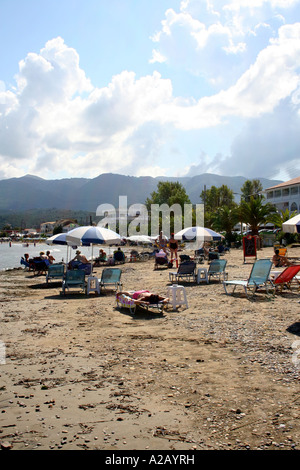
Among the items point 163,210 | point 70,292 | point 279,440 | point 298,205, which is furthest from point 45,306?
point 163,210

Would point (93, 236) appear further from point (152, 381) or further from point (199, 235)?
point (152, 381)

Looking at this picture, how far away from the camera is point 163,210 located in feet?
236

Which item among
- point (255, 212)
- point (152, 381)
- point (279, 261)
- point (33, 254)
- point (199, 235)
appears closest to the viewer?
point (152, 381)

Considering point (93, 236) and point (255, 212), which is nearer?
point (93, 236)

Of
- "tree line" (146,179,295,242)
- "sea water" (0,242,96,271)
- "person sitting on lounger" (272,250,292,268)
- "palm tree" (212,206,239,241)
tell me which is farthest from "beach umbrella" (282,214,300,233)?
"palm tree" (212,206,239,241)

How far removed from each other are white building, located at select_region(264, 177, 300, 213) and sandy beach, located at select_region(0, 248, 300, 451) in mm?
54560

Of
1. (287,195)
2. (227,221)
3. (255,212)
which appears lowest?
(227,221)

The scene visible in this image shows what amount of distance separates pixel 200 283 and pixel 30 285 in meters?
6.47

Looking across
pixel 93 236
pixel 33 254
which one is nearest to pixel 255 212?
pixel 93 236

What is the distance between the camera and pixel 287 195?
62594 millimetres

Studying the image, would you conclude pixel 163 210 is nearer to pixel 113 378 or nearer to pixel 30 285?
pixel 30 285

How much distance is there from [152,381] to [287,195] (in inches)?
2465

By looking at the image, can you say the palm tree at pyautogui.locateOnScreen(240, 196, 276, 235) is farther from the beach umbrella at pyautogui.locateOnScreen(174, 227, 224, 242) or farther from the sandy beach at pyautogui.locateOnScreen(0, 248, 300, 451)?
the sandy beach at pyautogui.locateOnScreen(0, 248, 300, 451)

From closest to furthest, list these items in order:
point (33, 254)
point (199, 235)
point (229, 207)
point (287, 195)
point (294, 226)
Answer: point (294, 226) < point (199, 235) < point (287, 195) < point (33, 254) < point (229, 207)
